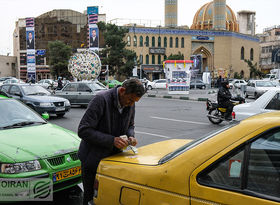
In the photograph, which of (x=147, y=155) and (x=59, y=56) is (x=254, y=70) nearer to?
(x=59, y=56)

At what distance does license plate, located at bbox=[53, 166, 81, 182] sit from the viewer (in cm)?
391

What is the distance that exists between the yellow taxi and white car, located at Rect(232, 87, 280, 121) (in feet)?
18.5

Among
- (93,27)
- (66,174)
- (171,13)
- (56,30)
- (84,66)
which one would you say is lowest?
(66,174)

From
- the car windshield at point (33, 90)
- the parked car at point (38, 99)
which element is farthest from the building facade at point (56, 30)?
the parked car at point (38, 99)

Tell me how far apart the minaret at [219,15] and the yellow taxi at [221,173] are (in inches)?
2799

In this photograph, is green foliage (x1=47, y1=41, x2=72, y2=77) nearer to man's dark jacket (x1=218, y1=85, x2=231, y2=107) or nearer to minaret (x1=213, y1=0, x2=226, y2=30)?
minaret (x1=213, y1=0, x2=226, y2=30)

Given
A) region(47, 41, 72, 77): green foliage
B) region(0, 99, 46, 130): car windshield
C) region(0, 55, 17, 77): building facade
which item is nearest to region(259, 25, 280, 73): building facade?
region(47, 41, 72, 77): green foliage

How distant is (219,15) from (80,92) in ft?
192

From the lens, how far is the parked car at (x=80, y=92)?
56.0 ft

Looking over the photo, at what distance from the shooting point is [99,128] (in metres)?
3.04

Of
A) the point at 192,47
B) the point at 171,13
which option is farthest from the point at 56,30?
the point at 192,47

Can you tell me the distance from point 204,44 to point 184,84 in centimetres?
4174

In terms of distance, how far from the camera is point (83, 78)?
30125mm

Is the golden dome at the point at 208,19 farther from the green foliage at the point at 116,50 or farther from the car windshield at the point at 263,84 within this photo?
the car windshield at the point at 263,84
